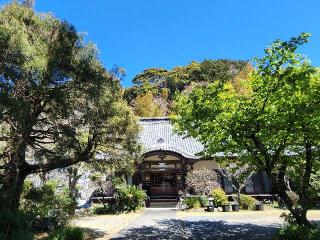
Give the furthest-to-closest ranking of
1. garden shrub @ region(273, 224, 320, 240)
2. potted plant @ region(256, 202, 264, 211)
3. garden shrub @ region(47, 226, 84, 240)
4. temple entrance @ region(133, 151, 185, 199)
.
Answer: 1. temple entrance @ region(133, 151, 185, 199)
2. potted plant @ region(256, 202, 264, 211)
3. garden shrub @ region(47, 226, 84, 240)
4. garden shrub @ region(273, 224, 320, 240)

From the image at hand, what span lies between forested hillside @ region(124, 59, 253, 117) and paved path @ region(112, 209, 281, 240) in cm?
2752

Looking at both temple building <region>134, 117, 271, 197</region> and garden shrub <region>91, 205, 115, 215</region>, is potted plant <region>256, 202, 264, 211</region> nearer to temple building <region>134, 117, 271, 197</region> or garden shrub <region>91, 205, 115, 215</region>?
temple building <region>134, 117, 271, 197</region>

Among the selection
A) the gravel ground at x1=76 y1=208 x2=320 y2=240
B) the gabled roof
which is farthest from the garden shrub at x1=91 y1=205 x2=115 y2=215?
the gabled roof

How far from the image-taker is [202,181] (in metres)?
21.2

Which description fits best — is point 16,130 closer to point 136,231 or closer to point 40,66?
point 40,66

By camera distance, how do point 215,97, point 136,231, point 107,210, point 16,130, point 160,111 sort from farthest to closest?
point 160,111 < point 107,210 < point 136,231 < point 215,97 < point 16,130

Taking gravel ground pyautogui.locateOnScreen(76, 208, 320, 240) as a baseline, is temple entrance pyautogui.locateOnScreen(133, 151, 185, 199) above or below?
above

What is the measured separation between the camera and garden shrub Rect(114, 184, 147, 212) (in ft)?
64.0

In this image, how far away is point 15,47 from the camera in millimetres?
6703

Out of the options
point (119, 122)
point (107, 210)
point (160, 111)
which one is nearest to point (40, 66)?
point (119, 122)

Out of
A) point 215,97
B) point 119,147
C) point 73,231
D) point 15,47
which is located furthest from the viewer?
point 119,147

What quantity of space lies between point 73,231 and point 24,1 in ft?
22.1

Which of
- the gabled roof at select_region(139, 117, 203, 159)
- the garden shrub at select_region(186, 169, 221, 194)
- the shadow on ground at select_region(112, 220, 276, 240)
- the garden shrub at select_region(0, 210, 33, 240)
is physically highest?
the gabled roof at select_region(139, 117, 203, 159)

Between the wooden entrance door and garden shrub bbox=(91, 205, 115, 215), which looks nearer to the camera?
garden shrub bbox=(91, 205, 115, 215)
